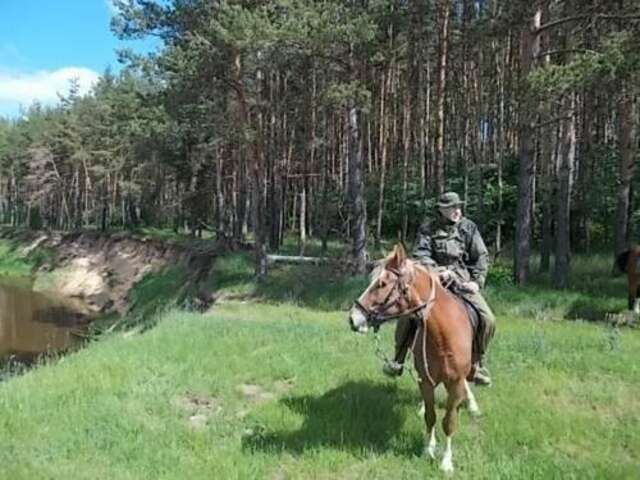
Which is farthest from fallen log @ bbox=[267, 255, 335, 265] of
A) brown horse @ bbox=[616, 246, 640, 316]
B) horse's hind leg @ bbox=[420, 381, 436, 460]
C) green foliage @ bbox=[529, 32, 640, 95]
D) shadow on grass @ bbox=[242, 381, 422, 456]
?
horse's hind leg @ bbox=[420, 381, 436, 460]

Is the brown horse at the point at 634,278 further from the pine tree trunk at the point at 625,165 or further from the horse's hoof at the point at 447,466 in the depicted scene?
the horse's hoof at the point at 447,466

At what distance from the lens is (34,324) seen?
32.4 meters

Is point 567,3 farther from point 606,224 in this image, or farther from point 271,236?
point 271,236

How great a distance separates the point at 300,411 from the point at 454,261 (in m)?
2.63

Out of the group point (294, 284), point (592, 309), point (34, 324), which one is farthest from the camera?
point (34, 324)

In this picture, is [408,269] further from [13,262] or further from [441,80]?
[13,262]

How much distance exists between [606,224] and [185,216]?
32065 mm

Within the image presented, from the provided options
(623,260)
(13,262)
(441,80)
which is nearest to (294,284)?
(441,80)

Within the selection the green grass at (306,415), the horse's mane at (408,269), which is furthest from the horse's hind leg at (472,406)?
the horse's mane at (408,269)

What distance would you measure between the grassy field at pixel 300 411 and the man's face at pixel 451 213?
2309 millimetres

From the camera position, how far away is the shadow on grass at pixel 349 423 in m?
7.46

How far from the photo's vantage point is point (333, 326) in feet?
45.1

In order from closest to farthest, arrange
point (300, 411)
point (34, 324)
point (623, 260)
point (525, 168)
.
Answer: point (300, 411) → point (623, 260) → point (525, 168) → point (34, 324)

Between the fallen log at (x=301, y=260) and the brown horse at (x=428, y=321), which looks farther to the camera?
the fallen log at (x=301, y=260)
